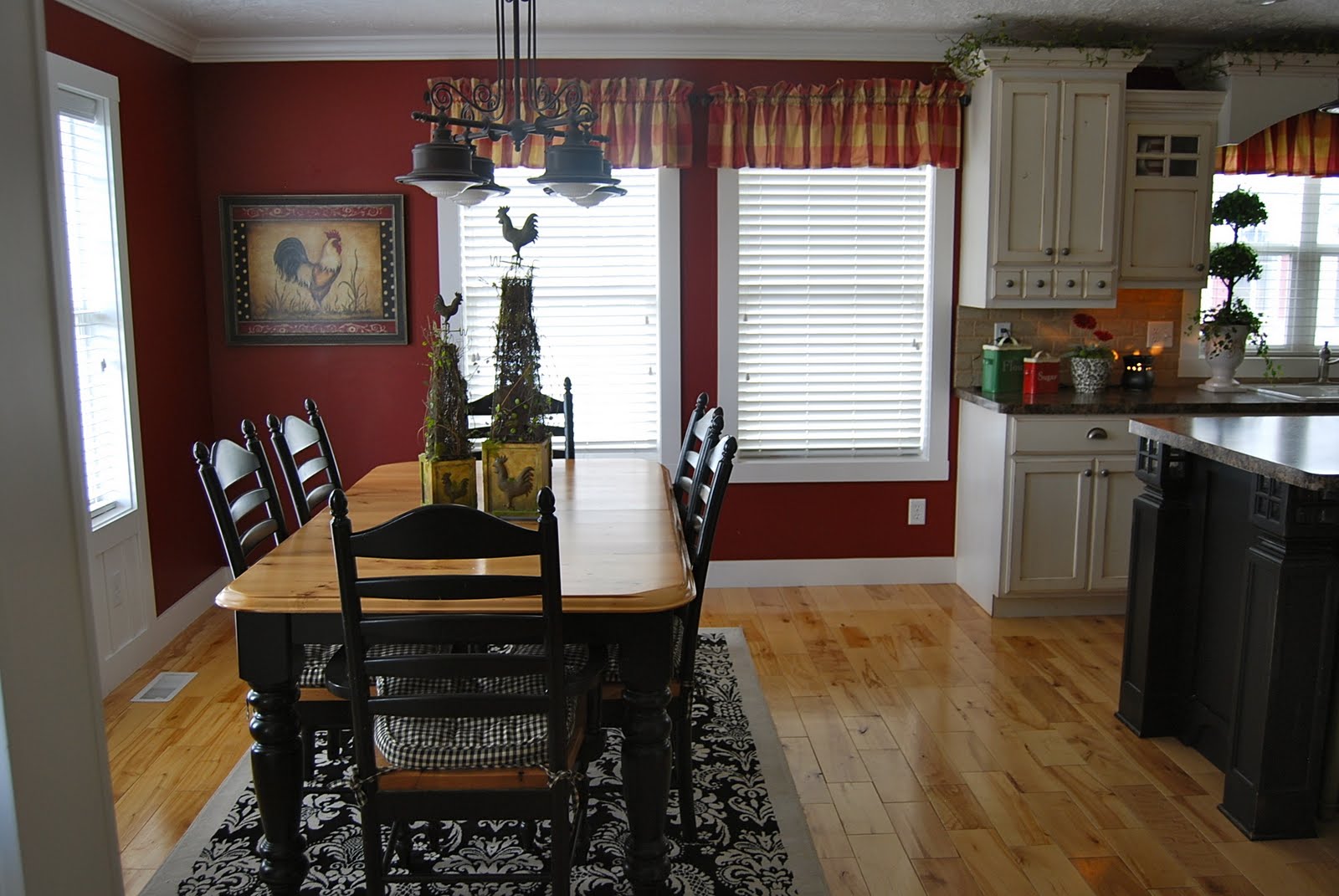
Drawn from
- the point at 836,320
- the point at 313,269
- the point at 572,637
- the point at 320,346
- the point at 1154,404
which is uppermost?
the point at 313,269

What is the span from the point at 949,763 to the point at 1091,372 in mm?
2124

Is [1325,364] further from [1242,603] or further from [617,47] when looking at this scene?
[617,47]

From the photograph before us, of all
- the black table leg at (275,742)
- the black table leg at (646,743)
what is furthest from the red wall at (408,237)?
the black table leg at (646,743)

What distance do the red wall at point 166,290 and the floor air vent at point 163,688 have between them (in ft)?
1.47

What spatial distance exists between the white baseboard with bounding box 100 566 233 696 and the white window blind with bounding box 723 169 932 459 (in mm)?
2491

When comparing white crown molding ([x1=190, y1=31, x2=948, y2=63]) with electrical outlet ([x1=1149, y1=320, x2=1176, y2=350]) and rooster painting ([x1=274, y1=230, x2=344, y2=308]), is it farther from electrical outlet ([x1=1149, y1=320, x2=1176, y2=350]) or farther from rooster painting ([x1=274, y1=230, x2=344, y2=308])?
electrical outlet ([x1=1149, y1=320, x2=1176, y2=350])

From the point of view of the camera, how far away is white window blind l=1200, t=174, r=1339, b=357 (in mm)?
4984

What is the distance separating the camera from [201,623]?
4.53 metres

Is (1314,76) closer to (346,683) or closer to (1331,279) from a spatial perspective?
(1331,279)

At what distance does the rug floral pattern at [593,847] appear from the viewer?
2598 millimetres

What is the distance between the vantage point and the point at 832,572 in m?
5.05

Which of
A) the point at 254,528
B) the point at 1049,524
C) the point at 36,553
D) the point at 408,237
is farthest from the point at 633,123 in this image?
the point at 36,553

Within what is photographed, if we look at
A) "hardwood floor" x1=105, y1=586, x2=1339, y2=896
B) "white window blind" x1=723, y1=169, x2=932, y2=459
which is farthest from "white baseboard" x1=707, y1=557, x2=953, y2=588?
"white window blind" x1=723, y1=169, x2=932, y2=459

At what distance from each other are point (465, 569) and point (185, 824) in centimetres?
126
